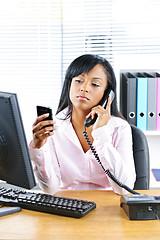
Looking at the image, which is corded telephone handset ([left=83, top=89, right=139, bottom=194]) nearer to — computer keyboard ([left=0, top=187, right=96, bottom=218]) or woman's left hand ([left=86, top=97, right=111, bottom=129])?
woman's left hand ([left=86, top=97, right=111, bottom=129])

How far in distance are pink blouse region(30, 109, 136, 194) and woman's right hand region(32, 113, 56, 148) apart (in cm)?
16

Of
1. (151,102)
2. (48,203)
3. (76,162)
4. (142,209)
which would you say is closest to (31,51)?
(151,102)

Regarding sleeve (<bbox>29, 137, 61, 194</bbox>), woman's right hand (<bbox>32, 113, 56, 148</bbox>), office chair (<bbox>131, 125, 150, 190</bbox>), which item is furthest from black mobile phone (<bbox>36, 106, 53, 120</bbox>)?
Result: office chair (<bbox>131, 125, 150, 190</bbox>)

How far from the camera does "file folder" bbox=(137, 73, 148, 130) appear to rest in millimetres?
2357

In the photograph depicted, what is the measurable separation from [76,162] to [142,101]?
81cm

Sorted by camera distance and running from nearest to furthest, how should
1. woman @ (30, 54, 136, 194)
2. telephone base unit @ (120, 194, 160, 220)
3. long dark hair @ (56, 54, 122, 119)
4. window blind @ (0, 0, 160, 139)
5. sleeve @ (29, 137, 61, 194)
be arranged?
telephone base unit @ (120, 194, 160, 220)
sleeve @ (29, 137, 61, 194)
woman @ (30, 54, 136, 194)
long dark hair @ (56, 54, 122, 119)
window blind @ (0, 0, 160, 139)

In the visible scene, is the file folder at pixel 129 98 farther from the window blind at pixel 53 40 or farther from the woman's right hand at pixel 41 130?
the woman's right hand at pixel 41 130

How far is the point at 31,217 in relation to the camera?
1217mm

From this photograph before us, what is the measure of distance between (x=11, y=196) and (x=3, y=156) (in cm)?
22

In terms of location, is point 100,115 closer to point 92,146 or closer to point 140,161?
point 92,146

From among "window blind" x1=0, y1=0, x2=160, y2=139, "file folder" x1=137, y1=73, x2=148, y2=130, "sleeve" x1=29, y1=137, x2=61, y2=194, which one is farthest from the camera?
"window blind" x1=0, y1=0, x2=160, y2=139

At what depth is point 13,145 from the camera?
3.81 ft

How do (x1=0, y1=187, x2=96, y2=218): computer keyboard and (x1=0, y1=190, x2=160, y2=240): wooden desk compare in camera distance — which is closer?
(x1=0, y1=190, x2=160, y2=240): wooden desk

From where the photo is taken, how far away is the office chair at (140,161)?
69.9 inches
